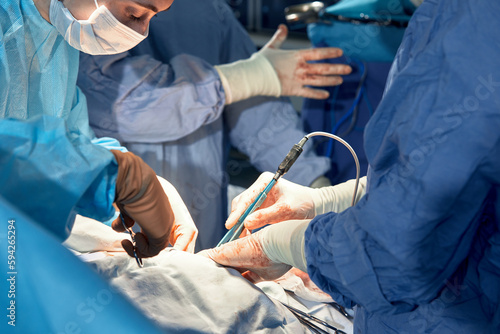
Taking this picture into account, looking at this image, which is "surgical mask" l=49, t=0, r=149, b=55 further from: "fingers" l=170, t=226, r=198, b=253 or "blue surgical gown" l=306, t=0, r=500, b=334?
"blue surgical gown" l=306, t=0, r=500, b=334

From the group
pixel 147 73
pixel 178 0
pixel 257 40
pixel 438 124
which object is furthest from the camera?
pixel 257 40

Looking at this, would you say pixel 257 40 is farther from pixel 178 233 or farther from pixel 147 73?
pixel 178 233

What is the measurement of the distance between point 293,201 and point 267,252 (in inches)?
10.1

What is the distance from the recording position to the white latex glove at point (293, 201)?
4.92 feet

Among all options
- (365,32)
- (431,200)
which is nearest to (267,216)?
(431,200)

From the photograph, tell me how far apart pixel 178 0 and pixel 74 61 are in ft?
2.09

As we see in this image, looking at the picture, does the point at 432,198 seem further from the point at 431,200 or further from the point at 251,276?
the point at 251,276

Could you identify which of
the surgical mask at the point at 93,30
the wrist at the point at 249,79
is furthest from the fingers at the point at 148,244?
the wrist at the point at 249,79

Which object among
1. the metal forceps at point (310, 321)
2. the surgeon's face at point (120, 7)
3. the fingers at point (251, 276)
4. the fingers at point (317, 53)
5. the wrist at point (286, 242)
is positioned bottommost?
the metal forceps at point (310, 321)

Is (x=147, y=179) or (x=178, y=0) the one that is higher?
(x=178, y=0)

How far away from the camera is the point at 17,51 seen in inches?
49.0

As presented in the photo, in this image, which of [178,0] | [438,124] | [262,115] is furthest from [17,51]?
[262,115]

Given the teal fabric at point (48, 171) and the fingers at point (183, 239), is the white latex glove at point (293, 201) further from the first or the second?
the teal fabric at point (48, 171)

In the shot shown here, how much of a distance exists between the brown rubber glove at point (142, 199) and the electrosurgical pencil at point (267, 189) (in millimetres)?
370
